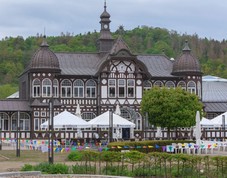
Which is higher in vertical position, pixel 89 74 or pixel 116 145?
pixel 89 74

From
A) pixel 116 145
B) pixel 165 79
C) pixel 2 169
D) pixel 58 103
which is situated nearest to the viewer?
pixel 2 169

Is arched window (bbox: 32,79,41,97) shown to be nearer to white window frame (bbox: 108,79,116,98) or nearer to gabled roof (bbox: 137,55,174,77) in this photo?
white window frame (bbox: 108,79,116,98)

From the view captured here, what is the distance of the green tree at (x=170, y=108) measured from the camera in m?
56.3

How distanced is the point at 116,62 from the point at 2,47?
75.8 m

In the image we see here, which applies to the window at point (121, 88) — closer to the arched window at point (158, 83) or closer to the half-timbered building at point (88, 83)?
the half-timbered building at point (88, 83)

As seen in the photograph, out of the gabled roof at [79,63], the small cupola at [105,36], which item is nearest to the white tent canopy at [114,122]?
the gabled roof at [79,63]

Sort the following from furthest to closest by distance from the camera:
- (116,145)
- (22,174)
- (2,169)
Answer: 1. (116,145)
2. (2,169)
3. (22,174)

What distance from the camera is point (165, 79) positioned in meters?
71.1

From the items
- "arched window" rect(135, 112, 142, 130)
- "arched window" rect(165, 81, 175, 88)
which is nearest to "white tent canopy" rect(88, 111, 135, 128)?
"arched window" rect(135, 112, 142, 130)

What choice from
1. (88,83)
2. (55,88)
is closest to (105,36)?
(88,83)

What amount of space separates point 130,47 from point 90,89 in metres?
68.7

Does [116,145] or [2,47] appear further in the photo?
[2,47]

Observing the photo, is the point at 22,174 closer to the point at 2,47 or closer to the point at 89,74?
the point at 89,74

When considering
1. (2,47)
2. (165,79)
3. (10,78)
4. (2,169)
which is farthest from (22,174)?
(2,47)
